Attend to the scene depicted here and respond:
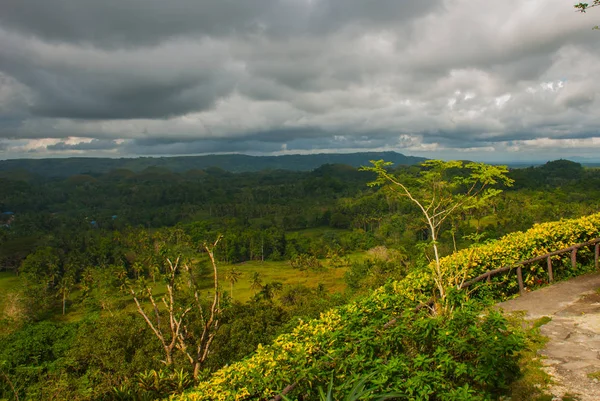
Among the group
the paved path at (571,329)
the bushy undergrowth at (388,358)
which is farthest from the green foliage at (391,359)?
the paved path at (571,329)

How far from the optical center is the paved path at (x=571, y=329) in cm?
509

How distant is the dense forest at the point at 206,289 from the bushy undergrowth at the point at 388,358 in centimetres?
5

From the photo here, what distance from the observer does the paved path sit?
16.7ft

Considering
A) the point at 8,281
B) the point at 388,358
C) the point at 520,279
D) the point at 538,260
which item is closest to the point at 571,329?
the point at 520,279

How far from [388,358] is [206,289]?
227ft

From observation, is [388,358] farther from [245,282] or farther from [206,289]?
[245,282]

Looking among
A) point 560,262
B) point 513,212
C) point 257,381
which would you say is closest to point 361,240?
point 513,212

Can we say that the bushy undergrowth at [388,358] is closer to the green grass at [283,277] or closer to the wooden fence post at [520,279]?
the wooden fence post at [520,279]

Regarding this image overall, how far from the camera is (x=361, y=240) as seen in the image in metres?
100

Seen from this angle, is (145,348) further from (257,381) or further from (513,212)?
(513,212)

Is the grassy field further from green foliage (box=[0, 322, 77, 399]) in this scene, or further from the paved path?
the paved path

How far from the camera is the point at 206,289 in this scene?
229 ft

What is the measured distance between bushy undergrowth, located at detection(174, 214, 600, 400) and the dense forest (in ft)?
0.17

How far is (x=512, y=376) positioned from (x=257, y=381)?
12.3 ft
